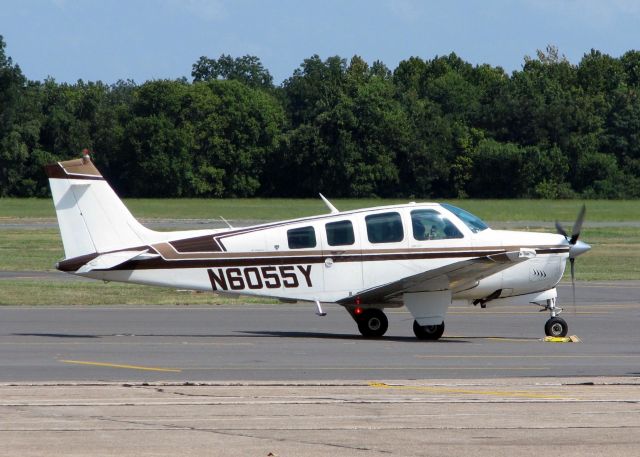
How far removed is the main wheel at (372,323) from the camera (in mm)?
18547

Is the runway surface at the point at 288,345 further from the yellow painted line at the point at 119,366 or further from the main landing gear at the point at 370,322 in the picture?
the main landing gear at the point at 370,322

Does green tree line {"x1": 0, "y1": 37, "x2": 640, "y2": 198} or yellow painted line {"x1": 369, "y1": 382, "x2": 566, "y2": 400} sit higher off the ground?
green tree line {"x1": 0, "y1": 37, "x2": 640, "y2": 198}

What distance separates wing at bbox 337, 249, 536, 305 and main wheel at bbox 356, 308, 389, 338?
26 cm

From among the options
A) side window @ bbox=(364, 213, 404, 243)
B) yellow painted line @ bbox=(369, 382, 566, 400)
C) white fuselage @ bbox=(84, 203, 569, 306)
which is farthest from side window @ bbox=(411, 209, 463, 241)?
yellow painted line @ bbox=(369, 382, 566, 400)

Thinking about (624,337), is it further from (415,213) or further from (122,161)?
(122,161)

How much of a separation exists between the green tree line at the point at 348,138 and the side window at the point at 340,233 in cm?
7151

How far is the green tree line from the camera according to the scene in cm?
9012

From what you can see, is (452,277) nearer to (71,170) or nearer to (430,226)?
(430,226)

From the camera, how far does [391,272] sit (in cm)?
1805

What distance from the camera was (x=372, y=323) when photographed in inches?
731

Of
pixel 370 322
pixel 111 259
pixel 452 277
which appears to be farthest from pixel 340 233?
pixel 111 259

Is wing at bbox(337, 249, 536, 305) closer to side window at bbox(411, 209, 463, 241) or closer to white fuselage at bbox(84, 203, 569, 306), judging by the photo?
white fuselage at bbox(84, 203, 569, 306)

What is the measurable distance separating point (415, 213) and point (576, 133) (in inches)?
3038

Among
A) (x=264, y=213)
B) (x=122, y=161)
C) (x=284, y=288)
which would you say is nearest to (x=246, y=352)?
(x=284, y=288)
